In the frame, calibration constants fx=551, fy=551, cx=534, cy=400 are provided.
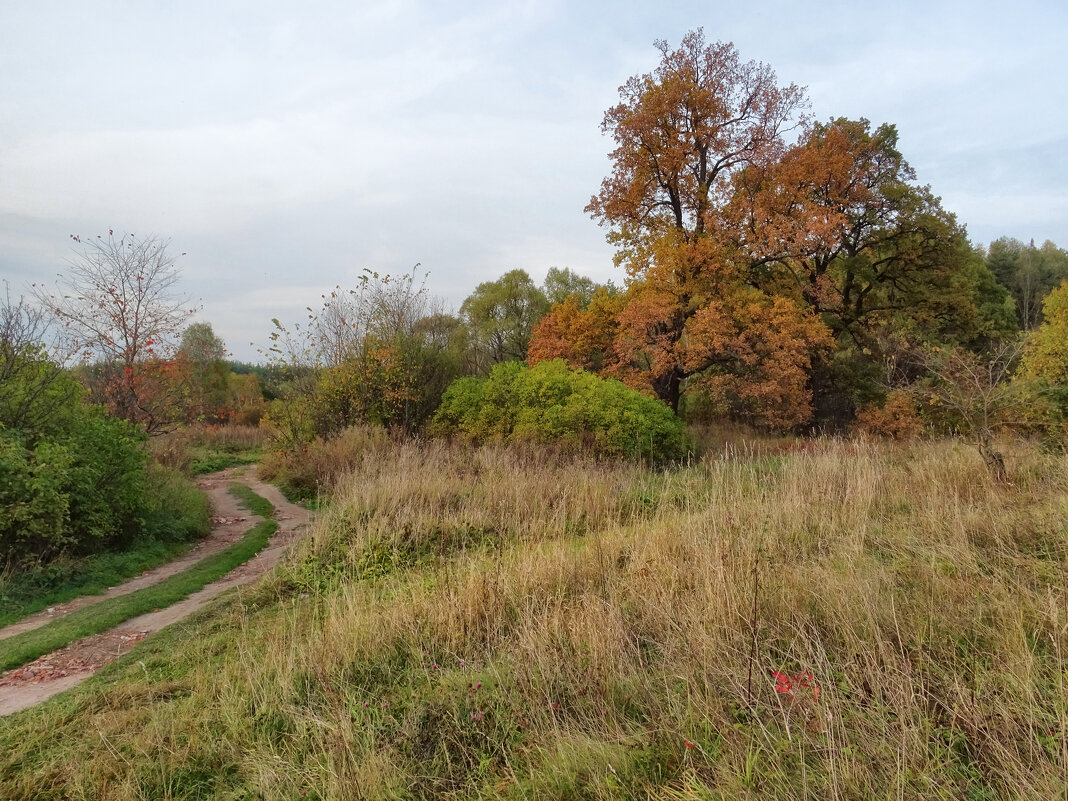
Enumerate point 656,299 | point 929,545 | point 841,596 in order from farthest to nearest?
point 656,299, point 929,545, point 841,596

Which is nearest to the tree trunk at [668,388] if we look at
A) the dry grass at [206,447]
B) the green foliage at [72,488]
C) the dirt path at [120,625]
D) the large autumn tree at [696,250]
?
the large autumn tree at [696,250]

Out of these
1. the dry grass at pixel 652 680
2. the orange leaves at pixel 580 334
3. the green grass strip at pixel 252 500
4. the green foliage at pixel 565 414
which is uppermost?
the orange leaves at pixel 580 334

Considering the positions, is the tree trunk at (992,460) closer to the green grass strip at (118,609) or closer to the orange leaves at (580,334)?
the green grass strip at (118,609)

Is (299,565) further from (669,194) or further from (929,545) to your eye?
(669,194)

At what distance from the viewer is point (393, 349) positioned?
2047cm

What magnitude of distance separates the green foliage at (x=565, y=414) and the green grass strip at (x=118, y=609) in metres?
7.50

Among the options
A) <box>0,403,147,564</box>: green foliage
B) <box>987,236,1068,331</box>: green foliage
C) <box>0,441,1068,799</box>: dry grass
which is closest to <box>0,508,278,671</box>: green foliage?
<box>0,441,1068,799</box>: dry grass

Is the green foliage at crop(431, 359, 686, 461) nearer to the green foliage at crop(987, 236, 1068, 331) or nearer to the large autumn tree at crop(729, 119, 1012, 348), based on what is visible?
the large autumn tree at crop(729, 119, 1012, 348)

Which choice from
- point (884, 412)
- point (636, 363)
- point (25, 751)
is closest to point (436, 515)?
point (25, 751)

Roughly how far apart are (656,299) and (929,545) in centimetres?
1595

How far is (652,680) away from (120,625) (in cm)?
683

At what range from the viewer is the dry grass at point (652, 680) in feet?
7.89

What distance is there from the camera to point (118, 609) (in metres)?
7.16

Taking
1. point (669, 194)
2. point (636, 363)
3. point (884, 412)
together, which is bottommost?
point (884, 412)
